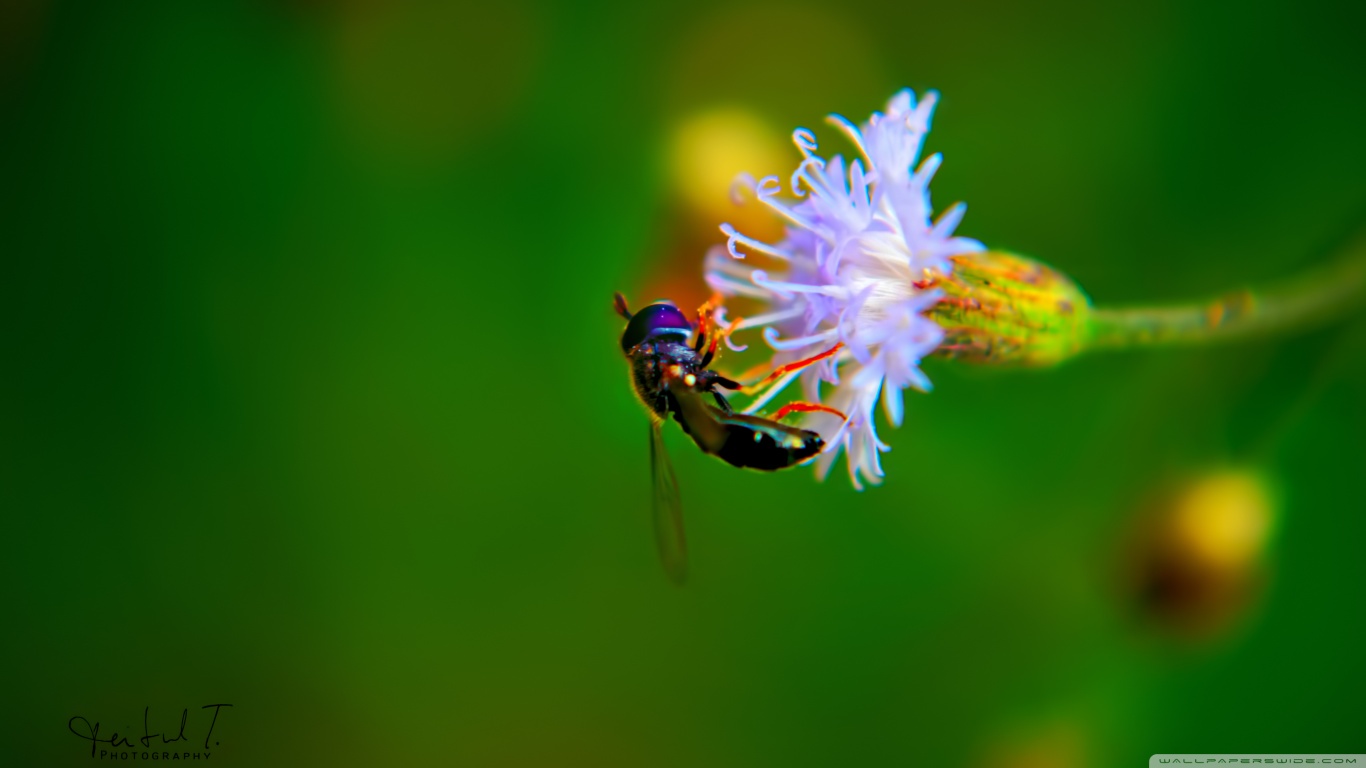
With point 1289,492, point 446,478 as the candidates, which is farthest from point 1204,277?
point 446,478

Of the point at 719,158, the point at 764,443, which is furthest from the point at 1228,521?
the point at 719,158

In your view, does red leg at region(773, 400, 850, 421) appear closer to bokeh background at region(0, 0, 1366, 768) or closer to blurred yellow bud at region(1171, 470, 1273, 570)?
bokeh background at region(0, 0, 1366, 768)

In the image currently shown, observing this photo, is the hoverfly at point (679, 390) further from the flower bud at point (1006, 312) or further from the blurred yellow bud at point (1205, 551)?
the blurred yellow bud at point (1205, 551)
